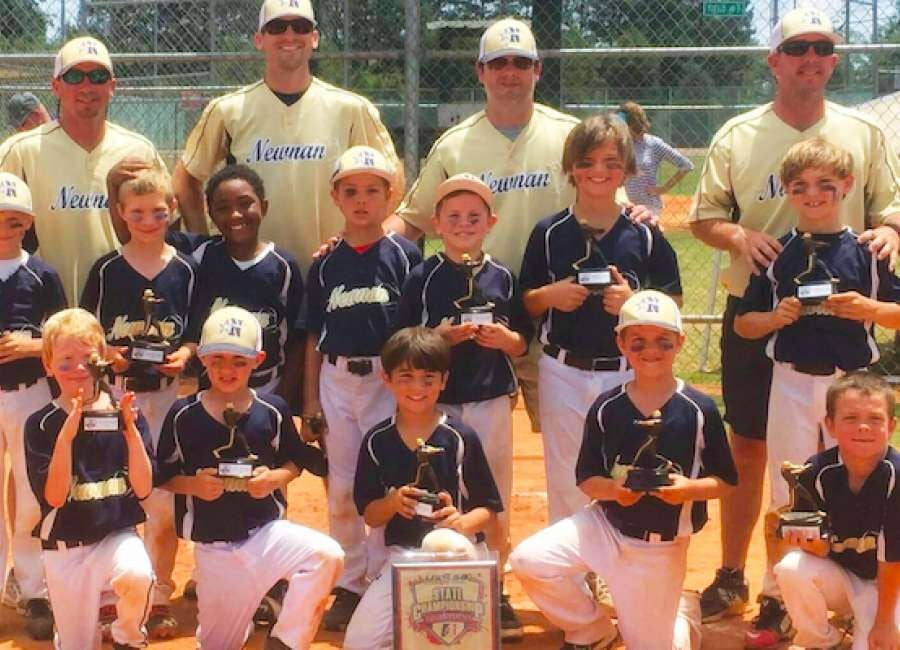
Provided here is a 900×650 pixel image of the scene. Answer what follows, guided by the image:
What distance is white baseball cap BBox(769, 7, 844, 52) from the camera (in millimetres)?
5230

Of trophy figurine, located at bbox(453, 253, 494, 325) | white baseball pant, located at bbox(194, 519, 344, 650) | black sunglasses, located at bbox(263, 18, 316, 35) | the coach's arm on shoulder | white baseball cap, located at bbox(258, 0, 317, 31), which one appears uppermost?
white baseball cap, located at bbox(258, 0, 317, 31)

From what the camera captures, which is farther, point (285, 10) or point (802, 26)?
point (285, 10)

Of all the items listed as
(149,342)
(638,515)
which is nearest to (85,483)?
(149,342)

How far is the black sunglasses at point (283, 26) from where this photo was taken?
5691 millimetres

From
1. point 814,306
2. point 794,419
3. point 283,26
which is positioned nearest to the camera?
point 814,306

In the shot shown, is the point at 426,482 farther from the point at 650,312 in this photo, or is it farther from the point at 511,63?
the point at 511,63

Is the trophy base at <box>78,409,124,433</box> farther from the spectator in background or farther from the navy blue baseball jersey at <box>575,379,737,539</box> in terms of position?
the spectator in background

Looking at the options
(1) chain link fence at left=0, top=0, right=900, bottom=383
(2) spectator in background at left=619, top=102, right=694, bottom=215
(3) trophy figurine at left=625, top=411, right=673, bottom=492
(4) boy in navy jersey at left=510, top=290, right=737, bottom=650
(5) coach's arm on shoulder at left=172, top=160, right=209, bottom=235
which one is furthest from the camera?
(2) spectator in background at left=619, top=102, right=694, bottom=215

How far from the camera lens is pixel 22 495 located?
543cm

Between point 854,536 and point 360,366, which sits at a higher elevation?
point 360,366

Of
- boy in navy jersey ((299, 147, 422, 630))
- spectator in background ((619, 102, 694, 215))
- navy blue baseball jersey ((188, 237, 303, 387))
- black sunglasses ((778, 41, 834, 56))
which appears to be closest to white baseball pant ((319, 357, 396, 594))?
boy in navy jersey ((299, 147, 422, 630))

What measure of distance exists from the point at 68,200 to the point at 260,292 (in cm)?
91

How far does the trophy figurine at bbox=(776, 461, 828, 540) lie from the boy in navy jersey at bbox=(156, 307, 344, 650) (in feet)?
4.99

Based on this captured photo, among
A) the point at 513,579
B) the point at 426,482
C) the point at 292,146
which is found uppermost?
the point at 292,146
